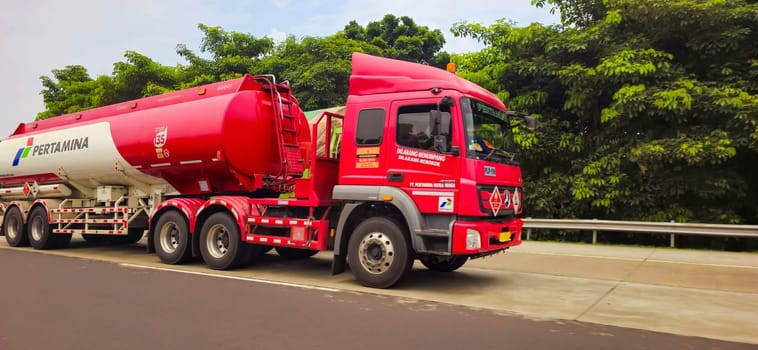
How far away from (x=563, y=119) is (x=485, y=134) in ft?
27.5

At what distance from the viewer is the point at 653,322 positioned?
18.4 ft

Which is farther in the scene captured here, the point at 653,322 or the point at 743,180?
the point at 743,180

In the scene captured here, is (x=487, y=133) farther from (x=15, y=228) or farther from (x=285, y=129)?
(x=15, y=228)

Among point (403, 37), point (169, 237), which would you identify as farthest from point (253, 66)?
point (169, 237)

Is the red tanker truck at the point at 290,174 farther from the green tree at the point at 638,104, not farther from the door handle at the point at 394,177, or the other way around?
the green tree at the point at 638,104

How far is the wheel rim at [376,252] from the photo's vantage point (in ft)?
23.4

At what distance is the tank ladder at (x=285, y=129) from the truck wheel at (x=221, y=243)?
124 cm

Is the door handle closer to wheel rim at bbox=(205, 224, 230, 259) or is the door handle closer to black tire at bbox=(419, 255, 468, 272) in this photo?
black tire at bbox=(419, 255, 468, 272)

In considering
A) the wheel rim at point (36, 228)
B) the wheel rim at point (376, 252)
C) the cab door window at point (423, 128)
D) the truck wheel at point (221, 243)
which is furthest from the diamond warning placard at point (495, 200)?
the wheel rim at point (36, 228)

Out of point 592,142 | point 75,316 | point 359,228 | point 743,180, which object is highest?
point 592,142

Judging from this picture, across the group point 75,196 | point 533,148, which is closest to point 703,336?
point 533,148

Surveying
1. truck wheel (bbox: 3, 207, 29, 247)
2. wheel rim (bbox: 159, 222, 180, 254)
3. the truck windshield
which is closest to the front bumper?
the truck windshield

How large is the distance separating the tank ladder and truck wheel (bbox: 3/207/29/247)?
25.9 feet

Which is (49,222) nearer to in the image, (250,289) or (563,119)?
(250,289)
